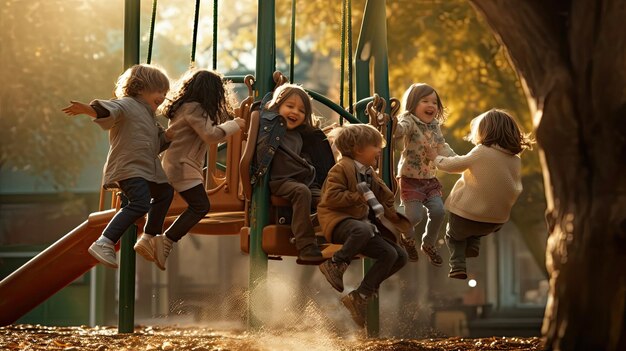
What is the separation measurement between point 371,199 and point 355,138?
41 cm

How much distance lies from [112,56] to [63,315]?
27.4 feet

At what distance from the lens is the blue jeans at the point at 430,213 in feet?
27.9

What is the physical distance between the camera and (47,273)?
11250 millimetres

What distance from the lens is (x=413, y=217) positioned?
27.9ft

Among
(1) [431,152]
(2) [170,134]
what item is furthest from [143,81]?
(1) [431,152]

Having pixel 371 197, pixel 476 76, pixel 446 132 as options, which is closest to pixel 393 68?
pixel 476 76

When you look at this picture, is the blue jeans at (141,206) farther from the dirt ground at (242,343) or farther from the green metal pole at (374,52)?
the green metal pole at (374,52)

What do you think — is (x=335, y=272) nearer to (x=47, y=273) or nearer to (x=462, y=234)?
(x=462, y=234)

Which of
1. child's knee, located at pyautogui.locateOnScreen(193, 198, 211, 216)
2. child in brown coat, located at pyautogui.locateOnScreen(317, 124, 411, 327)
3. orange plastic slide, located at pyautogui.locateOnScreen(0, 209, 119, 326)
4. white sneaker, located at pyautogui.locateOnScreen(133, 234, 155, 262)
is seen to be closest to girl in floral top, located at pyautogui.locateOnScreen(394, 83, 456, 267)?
child in brown coat, located at pyautogui.locateOnScreen(317, 124, 411, 327)

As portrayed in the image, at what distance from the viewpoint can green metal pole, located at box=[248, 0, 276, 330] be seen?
7.74m

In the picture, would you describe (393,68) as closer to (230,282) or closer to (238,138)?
(238,138)

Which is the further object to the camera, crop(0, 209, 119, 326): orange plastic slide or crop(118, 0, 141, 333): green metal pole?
crop(0, 209, 119, 326): orange plastic slide

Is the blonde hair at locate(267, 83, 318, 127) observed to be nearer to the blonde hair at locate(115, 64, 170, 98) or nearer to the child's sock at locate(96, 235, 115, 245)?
the blonde hair at locate(115, 64, 170, 98)

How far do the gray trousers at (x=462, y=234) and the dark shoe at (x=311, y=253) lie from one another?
1154mm
